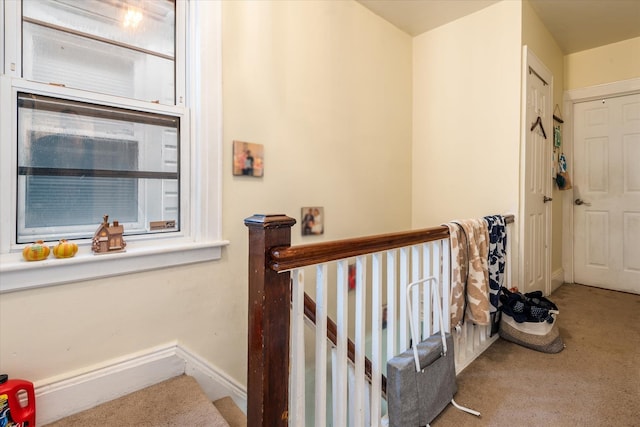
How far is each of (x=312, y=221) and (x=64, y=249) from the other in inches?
54.5

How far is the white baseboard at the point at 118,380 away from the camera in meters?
1.29

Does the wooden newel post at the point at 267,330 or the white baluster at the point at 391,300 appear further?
the white baluster at the point at 391,300

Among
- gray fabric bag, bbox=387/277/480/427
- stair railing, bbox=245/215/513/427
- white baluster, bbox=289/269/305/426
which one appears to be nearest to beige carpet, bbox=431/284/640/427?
gray fabric bag, bbox=387/277/480/427

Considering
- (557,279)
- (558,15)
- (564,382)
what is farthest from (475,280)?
(558,15)

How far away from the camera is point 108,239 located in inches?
56.6

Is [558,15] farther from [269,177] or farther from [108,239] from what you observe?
[108,239]

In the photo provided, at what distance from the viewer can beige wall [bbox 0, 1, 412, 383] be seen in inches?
53.4

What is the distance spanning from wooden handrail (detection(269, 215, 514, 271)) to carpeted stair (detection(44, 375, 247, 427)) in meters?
0.86

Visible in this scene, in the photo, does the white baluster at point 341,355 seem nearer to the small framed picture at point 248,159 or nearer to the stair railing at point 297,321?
the stair railing at point 297,321

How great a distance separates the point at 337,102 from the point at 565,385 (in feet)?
7.41

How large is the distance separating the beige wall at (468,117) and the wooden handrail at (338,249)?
4.74 ft

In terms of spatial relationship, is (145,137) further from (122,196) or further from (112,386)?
(112,386)

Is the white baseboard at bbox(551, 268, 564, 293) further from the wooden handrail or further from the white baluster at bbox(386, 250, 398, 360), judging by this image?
the white baluster at bbox(386, 250, 398, 360)

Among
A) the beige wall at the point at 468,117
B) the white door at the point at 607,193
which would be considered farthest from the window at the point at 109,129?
the white door at the point at 607,193
